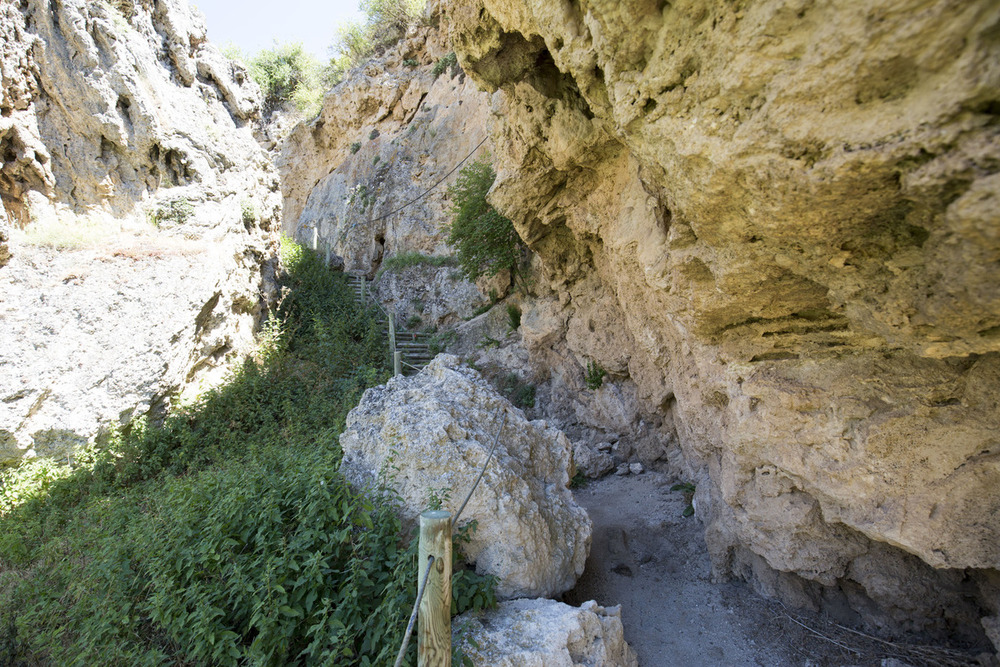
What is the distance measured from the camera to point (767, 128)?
7.84ft

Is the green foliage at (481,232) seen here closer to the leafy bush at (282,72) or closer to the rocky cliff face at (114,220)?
the rocky cliff face at (114,220)

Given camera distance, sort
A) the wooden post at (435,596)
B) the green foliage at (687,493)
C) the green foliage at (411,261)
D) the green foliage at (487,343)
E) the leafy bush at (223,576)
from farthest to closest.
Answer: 1. the green foliage at (411,261)
2. the green foliage at (487,343)
3. the green foliage at (687,493)
4. the leafy bush at (223,576)
5. the wooden post at (435,596)

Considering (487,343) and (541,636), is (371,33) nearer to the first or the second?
(487,343)

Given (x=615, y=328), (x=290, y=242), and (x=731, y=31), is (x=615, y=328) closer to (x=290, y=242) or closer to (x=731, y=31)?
(x=731, y=31)

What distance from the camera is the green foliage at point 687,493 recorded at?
648 centimetres

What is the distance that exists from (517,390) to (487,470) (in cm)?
618

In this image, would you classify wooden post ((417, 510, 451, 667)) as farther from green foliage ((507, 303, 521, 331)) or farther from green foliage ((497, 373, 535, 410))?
green foliage ((507, 303, 521, 331))

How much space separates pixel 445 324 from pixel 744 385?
1033 cm

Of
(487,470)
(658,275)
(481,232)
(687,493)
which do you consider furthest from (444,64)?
(487,470)

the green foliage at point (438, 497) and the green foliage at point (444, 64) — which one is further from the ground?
the green foliage at point (444, 64)

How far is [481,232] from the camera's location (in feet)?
35.7

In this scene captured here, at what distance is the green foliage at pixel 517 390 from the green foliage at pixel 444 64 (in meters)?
12.1

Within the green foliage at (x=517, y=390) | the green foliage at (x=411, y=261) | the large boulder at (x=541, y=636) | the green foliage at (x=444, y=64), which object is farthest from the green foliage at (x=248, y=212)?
the large boulder at (x=541, y=636)

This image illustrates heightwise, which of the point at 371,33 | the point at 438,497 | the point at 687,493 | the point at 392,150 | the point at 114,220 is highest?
the point at 371,33
